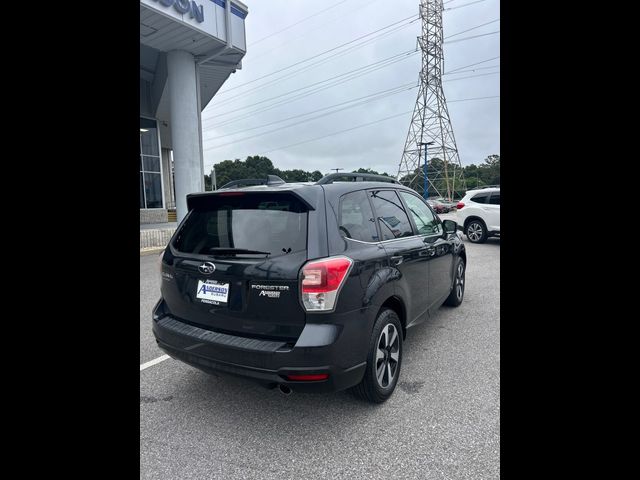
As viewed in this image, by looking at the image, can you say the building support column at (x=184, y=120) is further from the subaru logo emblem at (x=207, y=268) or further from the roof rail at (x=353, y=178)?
the subaru logo emblem at (x=207, y=268)

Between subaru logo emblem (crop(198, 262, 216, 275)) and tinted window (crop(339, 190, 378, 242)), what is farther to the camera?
tinted window (crop(339, 190, 378, 242))

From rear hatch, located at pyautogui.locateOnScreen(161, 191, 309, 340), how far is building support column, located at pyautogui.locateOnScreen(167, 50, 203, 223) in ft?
39.0

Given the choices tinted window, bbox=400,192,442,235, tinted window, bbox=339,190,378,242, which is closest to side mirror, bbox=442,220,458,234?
tinted window, bbox=400,192,442,235

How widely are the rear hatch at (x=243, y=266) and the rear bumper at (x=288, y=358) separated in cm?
8

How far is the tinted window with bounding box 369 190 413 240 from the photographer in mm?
3204

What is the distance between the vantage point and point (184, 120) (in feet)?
45.7

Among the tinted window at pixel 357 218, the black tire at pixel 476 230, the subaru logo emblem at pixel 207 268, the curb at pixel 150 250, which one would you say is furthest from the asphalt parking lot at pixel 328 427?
the black tire at pixel 476 230

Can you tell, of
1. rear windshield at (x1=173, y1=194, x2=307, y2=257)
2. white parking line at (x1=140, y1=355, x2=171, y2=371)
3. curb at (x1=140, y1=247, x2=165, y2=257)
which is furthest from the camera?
curb at (x1=140, y1=247, x2=165, y2=257)

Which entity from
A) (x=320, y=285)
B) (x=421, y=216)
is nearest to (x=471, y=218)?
(x=421, y=216)

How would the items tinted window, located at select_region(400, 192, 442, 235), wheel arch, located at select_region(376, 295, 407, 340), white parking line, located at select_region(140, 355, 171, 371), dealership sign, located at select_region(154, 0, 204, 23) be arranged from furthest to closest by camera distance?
dealership sign, located at select_region(154, 0, 204, 23) → tinted window, located at select_region(400, 192, 442, 235) → white parking line, located at select_region(140, 355, 171, 371) → wheel arch, located at select_region(376, 295, 407, 340)

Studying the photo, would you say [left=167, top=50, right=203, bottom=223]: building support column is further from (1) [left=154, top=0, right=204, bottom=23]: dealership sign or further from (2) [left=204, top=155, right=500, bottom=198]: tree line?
(2) [left=204, top=155, right=500, bottom=198]: tree line
